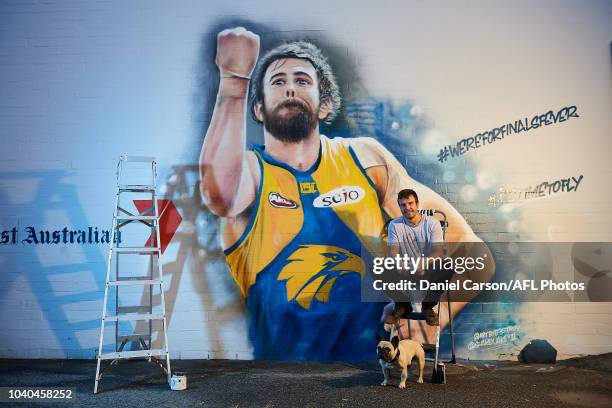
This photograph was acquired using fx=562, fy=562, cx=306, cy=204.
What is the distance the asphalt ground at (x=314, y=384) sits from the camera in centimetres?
480

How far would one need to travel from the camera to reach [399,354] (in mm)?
5129

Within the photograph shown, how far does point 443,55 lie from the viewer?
6.47 metres

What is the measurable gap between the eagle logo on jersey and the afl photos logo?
1.60ft

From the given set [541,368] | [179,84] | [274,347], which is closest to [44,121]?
[179,84]

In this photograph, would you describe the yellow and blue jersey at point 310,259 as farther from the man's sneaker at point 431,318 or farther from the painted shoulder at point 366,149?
the man's sneaker at point 431,318

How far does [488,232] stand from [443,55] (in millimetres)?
2092

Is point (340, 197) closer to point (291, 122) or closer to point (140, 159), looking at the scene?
point (291, 122)

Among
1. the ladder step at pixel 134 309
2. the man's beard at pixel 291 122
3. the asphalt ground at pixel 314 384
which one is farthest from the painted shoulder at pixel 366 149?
the ladder step at pixel 134 309

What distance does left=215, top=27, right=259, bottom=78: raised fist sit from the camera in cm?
655

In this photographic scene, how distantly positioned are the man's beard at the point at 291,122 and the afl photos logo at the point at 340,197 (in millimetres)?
725

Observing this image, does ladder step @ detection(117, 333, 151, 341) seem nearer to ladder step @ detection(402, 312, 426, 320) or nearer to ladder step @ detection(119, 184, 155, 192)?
ladder step @ detection(119, 184, 155, 192)

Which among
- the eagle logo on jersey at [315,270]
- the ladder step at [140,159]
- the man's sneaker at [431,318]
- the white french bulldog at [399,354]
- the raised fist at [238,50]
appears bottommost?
the white french bulldog at [399,354]

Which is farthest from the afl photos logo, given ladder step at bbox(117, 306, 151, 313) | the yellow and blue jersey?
ladder step at bbox(117, 306, 151, 313)

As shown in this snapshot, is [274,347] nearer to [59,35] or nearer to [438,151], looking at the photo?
[438,151]
